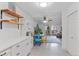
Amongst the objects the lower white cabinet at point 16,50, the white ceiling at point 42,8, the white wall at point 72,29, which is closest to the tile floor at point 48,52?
the white wall at point 72,29

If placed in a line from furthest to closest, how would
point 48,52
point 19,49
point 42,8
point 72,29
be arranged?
point 42,8 → point 48,52 → point 72,29 → point 19,49

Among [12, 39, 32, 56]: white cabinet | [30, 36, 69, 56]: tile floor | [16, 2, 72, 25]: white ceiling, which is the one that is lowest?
[30, 36, 69, 56]: tile floor

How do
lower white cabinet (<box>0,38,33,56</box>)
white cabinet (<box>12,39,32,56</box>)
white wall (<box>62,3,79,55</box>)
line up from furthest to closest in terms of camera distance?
white wall (<box>62,3,79,55</box>), white cabinet (<box>12,39,32,56</box>), lower white cabinet (<box>0,38,33,56</box>)

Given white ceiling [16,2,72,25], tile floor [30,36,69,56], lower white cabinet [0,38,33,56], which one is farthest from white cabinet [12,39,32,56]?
white ceiling [16,2,72,25]

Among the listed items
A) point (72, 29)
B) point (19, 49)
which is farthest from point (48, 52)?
point (19, 49)

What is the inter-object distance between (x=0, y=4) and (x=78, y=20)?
274 centimetres

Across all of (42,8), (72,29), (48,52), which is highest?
(42,8)

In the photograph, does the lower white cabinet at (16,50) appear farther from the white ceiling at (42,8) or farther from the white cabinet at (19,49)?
the white ceiling at (42,8)

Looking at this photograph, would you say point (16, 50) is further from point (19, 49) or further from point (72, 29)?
point (72, 29)

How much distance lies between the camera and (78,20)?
3.54 meters

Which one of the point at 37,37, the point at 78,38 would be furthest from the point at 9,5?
the point at 37,37

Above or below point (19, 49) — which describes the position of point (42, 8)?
above

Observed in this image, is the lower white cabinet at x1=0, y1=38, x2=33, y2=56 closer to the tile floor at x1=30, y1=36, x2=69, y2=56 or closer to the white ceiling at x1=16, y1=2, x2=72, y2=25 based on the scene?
the tile floor at x1=30, y1=36, x2=69, y2=56

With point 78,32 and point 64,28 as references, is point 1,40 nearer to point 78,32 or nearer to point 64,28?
point 78,32
